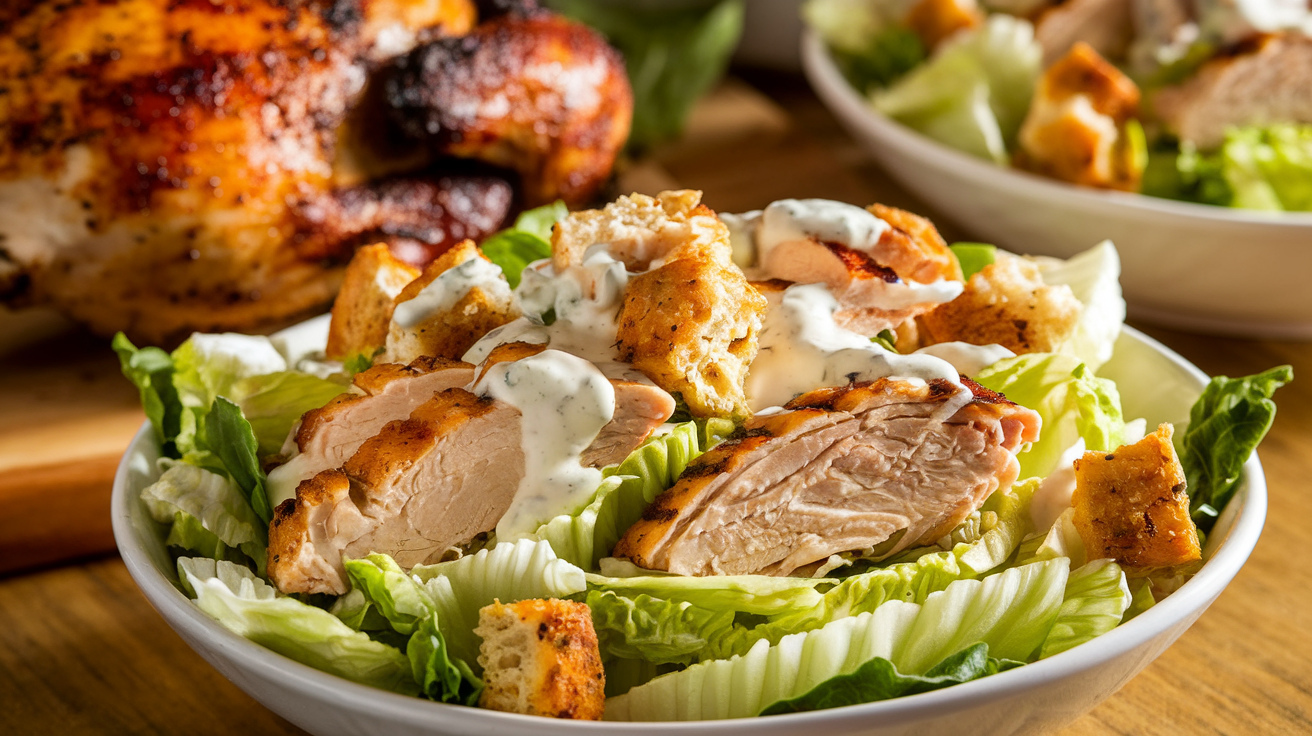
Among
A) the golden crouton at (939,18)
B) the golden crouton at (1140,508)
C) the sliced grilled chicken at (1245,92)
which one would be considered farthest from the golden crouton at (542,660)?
the golden crouton at (939,18)

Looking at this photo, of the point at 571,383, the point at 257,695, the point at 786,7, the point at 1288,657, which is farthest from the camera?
the point at 786,7

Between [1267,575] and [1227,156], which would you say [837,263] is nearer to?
[1267,575]

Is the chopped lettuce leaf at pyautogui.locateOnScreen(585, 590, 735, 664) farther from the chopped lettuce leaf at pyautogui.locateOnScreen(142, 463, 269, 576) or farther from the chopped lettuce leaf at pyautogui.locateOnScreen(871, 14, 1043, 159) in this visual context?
the chopped lettuce leaf at pyautogui.locateOnScreen(871, 14, 1043, 159)

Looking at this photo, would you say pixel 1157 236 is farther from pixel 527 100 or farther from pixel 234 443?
pixel 234 443

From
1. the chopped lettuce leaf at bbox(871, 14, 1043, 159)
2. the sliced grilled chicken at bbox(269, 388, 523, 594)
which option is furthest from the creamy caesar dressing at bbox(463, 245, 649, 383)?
the chopped lettuce leaf at bbox(871, 14, 1043, 159)

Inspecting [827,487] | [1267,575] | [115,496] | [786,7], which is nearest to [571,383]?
[827,487]

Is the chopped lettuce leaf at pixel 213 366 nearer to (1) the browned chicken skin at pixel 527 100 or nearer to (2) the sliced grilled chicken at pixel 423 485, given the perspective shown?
(2) the sliced grilled chicken at pixel 423 485
